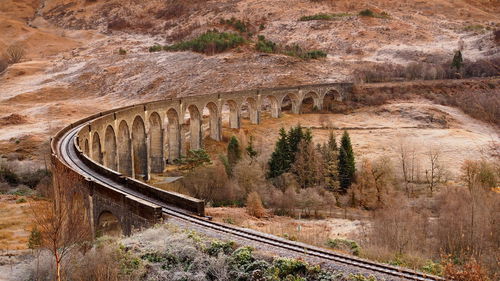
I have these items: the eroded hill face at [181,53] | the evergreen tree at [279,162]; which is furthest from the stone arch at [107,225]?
the eroded hill face at [181,53]

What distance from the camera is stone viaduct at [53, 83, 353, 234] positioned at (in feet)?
66.3

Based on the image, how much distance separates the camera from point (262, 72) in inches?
3159

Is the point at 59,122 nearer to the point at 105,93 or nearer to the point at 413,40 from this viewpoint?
the point at 105,93

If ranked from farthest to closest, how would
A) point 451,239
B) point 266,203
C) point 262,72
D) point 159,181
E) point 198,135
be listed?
point 262,72, point 198,135, point 159,181, point 266,203, point 451,239

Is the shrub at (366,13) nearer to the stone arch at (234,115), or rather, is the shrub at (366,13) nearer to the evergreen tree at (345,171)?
the stone arch at (234,115)

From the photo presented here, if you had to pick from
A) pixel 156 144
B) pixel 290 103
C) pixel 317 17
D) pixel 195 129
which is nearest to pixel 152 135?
pixel 156 144

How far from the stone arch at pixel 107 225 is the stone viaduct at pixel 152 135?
0.15 ft

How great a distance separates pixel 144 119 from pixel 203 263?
30.0 m

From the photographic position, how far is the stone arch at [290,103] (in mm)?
69812

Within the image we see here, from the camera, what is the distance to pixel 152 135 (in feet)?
152

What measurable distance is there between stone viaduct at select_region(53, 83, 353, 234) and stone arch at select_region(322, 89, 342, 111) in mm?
149

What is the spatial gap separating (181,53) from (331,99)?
32.4 metres

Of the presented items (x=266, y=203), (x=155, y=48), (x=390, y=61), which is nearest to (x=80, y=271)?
(x=266, y=203)

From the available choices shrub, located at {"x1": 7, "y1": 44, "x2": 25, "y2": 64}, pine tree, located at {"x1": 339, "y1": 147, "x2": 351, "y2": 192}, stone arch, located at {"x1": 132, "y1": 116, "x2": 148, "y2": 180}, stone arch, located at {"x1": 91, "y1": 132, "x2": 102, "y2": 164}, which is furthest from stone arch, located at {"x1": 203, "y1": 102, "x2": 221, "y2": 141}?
shrub, located at {"x1": 7, "y1": 44, "x2": 25, "y2": 64}
